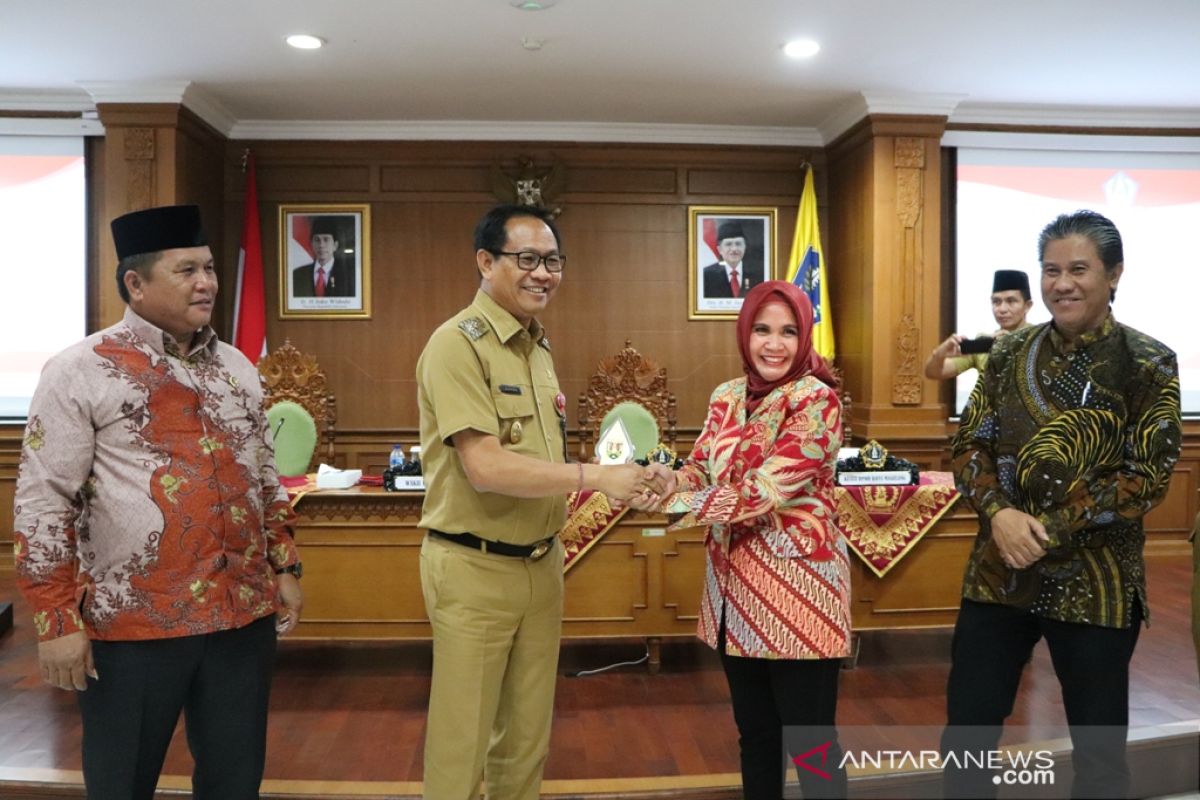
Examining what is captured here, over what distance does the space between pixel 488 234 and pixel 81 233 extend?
16.8 feet

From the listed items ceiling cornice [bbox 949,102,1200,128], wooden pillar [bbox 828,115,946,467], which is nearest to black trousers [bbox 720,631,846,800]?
wooden pillar [bbox 828,115,946,467]

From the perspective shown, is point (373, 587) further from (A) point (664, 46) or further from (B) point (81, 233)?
(B) point (81, 233)

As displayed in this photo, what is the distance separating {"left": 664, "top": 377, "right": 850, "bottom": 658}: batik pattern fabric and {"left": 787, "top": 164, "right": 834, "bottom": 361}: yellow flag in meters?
4.44

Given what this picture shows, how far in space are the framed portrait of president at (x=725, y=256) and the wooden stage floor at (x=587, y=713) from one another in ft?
9.38

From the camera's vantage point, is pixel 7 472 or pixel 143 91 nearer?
pixel 143 91

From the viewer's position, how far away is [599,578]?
12.2 ft

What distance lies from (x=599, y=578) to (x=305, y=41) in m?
3.13

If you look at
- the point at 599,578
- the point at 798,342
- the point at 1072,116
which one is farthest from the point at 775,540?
the point at 1072,116

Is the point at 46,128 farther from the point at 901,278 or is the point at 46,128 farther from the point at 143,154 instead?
the point at 901,278

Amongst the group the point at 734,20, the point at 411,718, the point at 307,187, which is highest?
the point at 734,20

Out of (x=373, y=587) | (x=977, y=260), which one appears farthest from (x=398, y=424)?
(x=977, y=260)

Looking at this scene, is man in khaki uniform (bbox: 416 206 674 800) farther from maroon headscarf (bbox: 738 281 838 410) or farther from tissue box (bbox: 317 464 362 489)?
tissue box (bbox: 317 464 362 489)

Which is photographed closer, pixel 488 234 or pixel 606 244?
pixel 488 234

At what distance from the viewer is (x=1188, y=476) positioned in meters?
6.26
